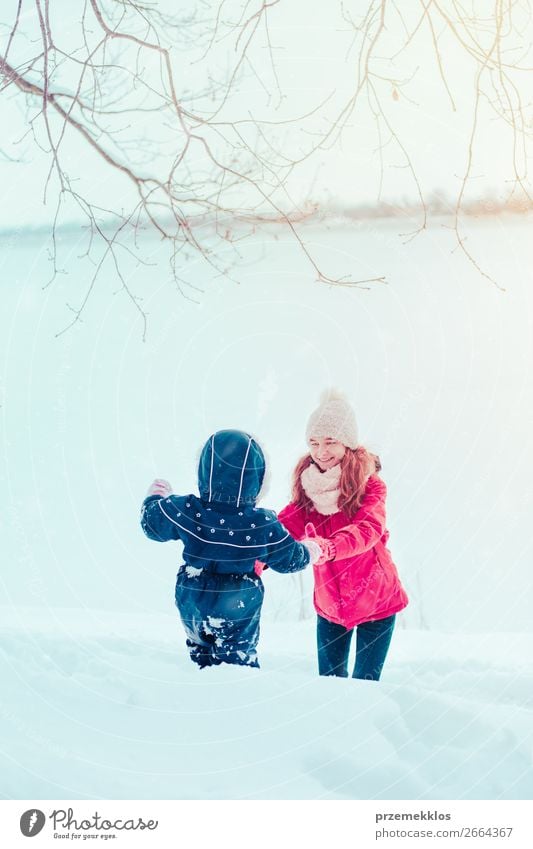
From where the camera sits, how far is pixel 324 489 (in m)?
2.04

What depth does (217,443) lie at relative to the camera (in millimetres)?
1890

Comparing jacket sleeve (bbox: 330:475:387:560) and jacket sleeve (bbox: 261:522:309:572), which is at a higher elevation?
jacket sleeve (bbox: 330:475:387:560)

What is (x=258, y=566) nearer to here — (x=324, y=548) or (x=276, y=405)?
(x=324, y=548)

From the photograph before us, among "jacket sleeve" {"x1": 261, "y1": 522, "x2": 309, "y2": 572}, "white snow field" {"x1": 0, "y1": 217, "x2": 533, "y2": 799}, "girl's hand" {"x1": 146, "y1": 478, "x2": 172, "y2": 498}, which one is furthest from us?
"white snow field" {"x1": 0, "y1": 217, "x2": 533, "y2": 799}

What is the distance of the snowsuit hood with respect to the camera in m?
1.87

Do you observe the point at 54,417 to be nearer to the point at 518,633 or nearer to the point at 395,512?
the point at 395,512

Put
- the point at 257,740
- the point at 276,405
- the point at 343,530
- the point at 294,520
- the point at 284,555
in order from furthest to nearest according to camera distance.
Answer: the point at 276,405 < the point at 294,520 < the point at 343,530 < the point at 284,555 < the point at 257,740

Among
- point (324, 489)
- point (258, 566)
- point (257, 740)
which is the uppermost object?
point (324, 489)

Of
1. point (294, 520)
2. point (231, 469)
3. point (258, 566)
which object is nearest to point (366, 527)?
point (294, 520)

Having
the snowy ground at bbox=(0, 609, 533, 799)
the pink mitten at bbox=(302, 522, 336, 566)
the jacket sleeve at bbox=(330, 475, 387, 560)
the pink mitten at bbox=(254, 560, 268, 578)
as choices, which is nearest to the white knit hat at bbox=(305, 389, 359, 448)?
the jacket sleeve at bbox=(330, 475, 387, 560)

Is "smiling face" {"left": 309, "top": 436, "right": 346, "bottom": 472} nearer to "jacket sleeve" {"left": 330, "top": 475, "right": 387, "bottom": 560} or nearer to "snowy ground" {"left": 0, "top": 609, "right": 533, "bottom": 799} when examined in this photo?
"jacket sleeve" {"left": 330, "top": 475, "right": 387, "bottom": 560}

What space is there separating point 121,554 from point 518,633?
161cm

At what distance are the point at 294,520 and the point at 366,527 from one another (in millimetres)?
214

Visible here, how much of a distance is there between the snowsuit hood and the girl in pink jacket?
0.74 feet
